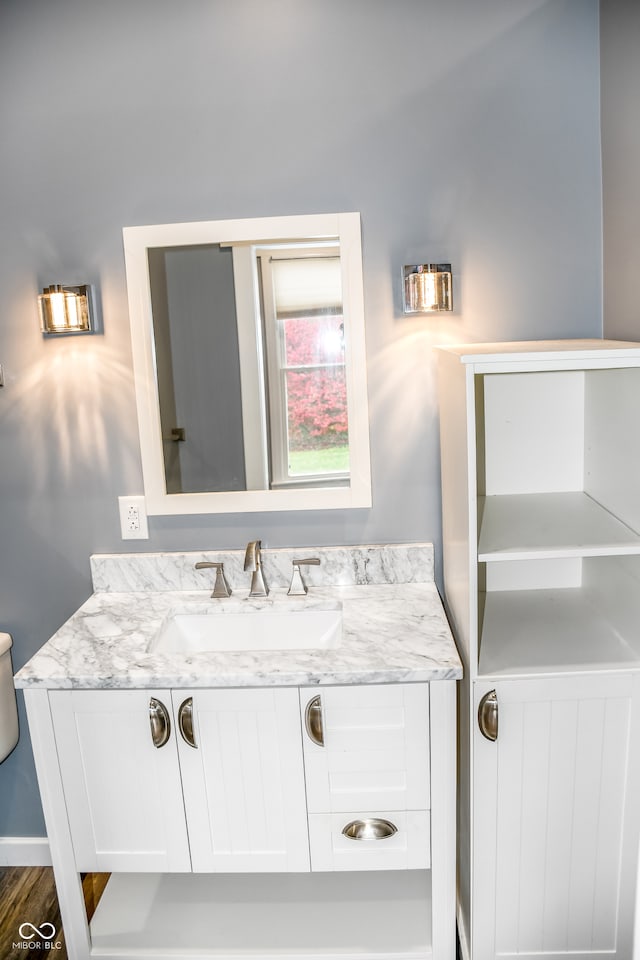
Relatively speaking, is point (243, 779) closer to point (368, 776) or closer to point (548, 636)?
point (368, 776)

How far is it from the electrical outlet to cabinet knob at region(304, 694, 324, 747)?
0.75m

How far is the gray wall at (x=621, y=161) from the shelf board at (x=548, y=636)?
2.24ft

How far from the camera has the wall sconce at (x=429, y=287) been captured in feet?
6.52

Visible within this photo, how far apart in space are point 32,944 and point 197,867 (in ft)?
2.09

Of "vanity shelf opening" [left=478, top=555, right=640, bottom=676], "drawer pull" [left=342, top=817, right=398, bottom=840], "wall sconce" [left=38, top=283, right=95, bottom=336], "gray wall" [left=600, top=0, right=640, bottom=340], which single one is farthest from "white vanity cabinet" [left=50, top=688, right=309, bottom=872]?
"gray wall" [left=600, top=0, right=640, bottom=340]

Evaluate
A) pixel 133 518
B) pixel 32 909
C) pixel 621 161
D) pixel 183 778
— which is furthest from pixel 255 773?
pixel 621 161

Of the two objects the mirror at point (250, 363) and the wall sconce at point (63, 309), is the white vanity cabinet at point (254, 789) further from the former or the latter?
the wall sconce at point (63, 309)

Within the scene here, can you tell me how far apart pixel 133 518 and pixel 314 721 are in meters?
0.80

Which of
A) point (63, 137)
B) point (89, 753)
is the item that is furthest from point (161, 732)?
point (63, 137)

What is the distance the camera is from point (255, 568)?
2.12 m

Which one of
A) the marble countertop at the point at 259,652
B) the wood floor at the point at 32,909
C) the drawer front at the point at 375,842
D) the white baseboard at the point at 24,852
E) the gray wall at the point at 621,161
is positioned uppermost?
the gray wall at the point at 621,161

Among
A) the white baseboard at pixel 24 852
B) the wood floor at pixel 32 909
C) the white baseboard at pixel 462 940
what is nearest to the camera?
the white baseboard at pixel 462 940

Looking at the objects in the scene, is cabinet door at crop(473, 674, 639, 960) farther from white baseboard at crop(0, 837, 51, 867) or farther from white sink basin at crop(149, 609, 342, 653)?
white baseboard at crop(0, 837, 51, 867)

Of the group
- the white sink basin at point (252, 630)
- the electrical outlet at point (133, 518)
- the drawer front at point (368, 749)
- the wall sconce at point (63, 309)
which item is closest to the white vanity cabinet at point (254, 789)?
the drawer front at point (368, 749)
